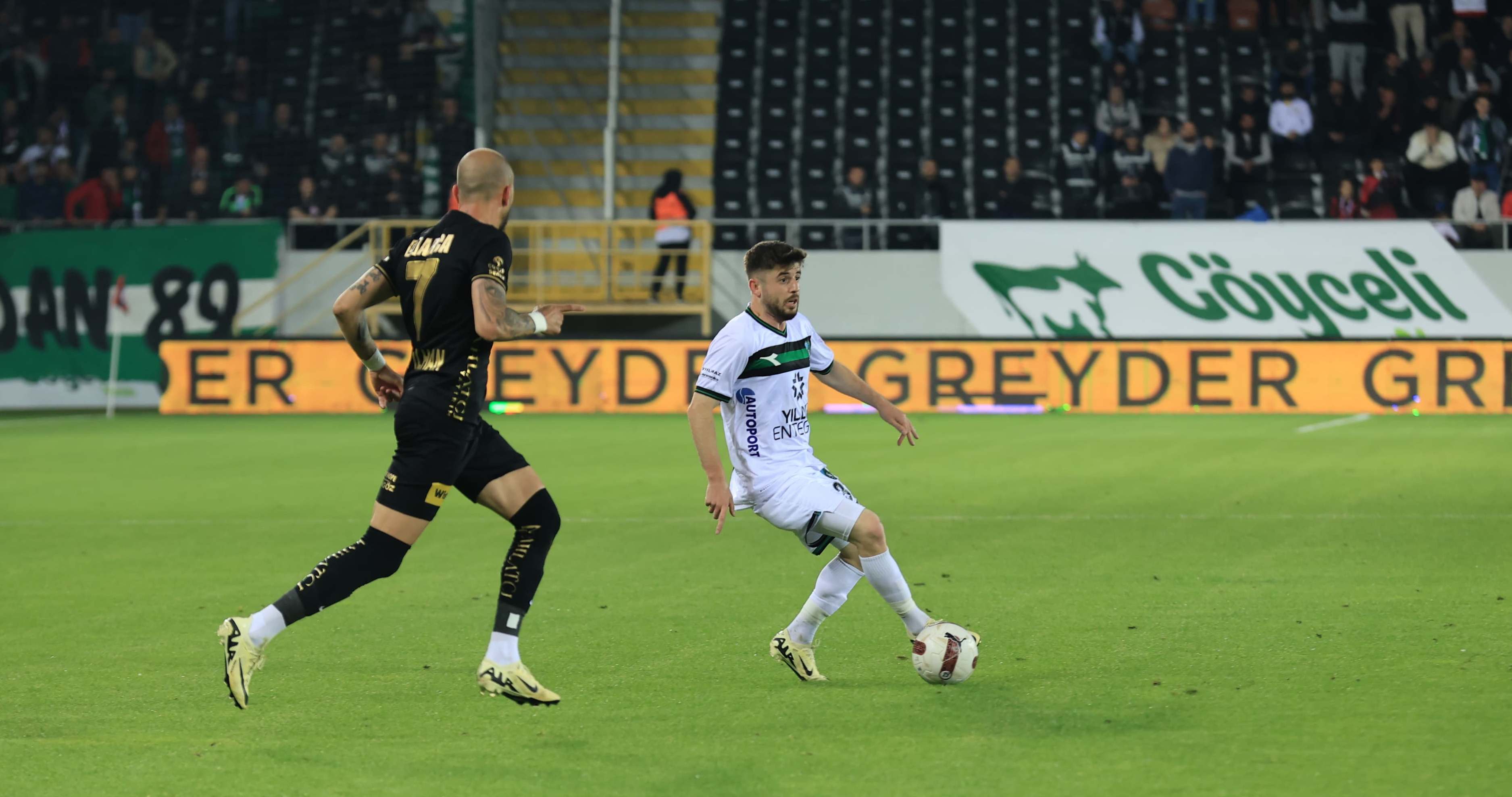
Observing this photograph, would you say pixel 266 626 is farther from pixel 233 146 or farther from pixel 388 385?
pixel 233 146

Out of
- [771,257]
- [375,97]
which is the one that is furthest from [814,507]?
[375,97]

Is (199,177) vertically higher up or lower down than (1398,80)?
lower down

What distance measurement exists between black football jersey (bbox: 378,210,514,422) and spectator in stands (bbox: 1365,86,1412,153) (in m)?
22.1

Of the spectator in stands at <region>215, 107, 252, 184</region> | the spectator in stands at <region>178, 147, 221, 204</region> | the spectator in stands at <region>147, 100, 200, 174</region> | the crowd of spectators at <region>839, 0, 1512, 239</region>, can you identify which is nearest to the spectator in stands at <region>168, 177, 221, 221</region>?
the spectator in stands at <region>178, 147, 221, 204</region>

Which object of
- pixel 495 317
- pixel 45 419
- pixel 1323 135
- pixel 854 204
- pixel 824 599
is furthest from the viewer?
pixel 1323 135

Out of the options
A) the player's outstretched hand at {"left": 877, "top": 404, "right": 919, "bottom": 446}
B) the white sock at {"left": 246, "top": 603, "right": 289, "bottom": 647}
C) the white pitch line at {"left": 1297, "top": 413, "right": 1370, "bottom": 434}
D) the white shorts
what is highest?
the player's outstretched hand at {"left": 877, "top": 404, "right": 919, "bottom": 446}

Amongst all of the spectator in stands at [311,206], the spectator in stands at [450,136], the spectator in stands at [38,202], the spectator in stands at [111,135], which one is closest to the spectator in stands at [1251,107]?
the spectator in stands at [450,136]

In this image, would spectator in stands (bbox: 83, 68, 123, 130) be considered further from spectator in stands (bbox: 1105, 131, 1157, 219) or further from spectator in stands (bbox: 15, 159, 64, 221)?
spectator in stands (bbox: 1105, 131, 1157, 219)

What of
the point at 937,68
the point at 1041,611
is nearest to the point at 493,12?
the point at 937,68

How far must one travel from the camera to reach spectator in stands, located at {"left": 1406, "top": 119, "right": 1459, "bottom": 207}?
24.0m

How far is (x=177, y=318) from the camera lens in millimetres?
23875

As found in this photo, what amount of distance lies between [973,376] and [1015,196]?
3.42m

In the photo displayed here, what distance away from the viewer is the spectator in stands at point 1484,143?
2403cm

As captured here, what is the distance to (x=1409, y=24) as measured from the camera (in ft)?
88.4
